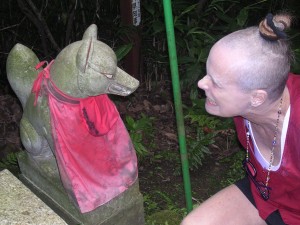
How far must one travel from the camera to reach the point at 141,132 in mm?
3607

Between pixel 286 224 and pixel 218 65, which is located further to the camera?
pixel 286 224

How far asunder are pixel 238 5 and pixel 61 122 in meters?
2.82

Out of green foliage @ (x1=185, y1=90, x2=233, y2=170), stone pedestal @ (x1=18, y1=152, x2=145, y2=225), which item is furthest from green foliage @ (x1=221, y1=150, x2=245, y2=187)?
stone pedestal @ (x1=18, y1=152, x2=145, y2=225)

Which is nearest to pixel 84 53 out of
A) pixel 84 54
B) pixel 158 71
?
pixel 84 54

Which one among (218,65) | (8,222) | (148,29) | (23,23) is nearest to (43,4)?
(23,23)

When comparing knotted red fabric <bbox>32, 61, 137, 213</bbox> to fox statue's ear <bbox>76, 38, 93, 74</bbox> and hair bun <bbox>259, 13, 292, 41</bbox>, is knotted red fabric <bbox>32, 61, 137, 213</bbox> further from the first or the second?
hair bun <bbox>259, 13, 292, 41</bbox>

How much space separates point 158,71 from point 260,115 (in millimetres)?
2602

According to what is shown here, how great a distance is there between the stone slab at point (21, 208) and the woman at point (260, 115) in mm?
653

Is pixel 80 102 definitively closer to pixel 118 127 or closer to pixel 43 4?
pixel 118 127

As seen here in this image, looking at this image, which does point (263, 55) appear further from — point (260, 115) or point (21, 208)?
point (21, 208)

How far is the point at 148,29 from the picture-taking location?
12.7 ft

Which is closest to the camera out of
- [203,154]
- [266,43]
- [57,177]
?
[266,43]

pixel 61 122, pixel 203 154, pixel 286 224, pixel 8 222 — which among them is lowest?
pixel 203 154

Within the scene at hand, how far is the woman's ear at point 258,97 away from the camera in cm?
164
